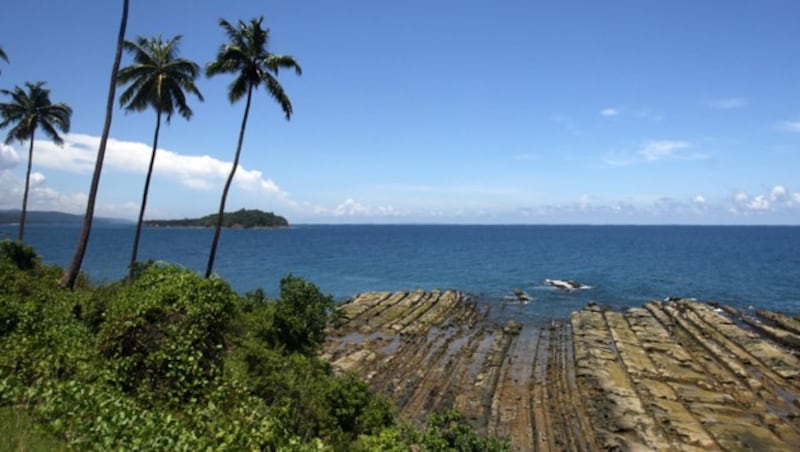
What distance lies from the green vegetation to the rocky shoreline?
6.60 metres

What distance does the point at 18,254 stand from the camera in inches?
914

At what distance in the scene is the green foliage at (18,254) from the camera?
22.7 m

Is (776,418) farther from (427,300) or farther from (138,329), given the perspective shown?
(427,300)

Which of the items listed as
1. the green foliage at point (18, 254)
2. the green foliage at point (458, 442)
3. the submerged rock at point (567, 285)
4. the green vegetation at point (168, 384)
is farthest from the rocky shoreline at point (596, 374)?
the submerged rock at point (567, 285)

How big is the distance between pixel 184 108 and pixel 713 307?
55.4m

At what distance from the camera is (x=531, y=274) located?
7931 centimetres

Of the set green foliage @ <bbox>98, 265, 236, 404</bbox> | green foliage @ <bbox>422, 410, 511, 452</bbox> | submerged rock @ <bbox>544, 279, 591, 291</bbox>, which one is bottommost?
green foliage @ <bbox>422, 410, 511, 452</bbox>

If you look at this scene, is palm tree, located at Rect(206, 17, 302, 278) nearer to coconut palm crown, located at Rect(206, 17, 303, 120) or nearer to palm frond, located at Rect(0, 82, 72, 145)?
coconut palm crown, located at Rect(206, 17, 303, 120)

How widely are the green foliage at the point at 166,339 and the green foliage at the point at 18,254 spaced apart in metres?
13.1

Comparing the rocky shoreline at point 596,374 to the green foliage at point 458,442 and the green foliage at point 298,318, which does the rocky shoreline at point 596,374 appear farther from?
the green foliage at point 458,442

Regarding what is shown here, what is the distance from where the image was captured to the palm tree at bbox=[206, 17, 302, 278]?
2545cm

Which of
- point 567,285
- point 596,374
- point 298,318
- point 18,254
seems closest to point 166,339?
point 298,318

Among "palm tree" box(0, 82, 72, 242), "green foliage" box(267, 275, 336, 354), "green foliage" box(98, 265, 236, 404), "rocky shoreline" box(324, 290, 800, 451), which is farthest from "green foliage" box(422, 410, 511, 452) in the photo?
"palm tree" box(0, 82, 72, 242)

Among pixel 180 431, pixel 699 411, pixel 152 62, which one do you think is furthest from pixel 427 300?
pixel 180 431
